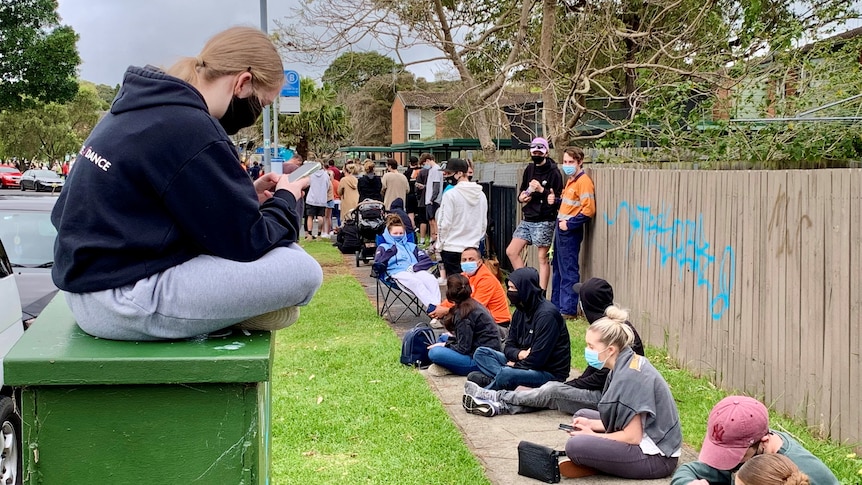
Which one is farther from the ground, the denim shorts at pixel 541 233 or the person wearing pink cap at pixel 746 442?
the denim shorts at pixel 541 233

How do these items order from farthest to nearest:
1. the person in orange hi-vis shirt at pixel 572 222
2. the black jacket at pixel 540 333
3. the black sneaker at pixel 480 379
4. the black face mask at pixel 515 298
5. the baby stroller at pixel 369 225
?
the baby stroller at pixel 369 225, the person in orange hi-vis shirt at pixel 572 222, the black sneaker at pixel 480 379, the black face mask at pixel 515 298, the black jacket at pixel 540 333

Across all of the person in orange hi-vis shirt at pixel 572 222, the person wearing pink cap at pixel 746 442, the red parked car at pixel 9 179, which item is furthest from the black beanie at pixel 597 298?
the red parked car at pixel 9 179

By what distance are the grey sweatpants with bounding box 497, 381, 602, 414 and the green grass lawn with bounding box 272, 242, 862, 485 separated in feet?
1.85

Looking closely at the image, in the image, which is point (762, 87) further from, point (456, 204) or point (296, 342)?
point (296, 342)

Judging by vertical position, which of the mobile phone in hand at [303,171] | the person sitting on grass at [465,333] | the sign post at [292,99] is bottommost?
the person sitting on grass at [465,333]

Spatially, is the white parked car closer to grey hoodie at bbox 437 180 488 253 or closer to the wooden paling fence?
the wooden paling fence

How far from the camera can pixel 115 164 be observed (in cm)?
216

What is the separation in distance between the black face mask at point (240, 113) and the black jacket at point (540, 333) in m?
4.76

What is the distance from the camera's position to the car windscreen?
26.2ft

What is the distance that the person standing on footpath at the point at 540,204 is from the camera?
10.7m

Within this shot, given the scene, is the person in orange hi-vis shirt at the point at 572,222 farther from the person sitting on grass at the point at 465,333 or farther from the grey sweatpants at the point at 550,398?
the grey sweatpants at the point at 550,398

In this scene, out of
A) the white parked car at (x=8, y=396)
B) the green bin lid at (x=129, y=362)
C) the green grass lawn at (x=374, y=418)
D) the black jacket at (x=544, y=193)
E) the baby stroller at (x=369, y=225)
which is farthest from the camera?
the baby stroller at (x=369, y=225)

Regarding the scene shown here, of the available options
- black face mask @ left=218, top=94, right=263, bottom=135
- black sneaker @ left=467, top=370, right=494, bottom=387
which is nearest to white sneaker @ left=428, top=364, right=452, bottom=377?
black sneaker @ left=467, top=370, right=494, bottom=387

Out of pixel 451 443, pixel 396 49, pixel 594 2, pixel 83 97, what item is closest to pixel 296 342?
pixel 451 443
